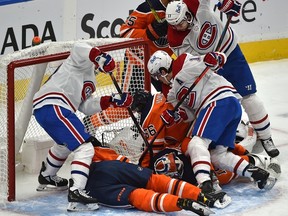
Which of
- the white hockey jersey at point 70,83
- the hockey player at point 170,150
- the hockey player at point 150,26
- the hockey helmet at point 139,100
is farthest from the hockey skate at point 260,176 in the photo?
the hockey player at point 150,26

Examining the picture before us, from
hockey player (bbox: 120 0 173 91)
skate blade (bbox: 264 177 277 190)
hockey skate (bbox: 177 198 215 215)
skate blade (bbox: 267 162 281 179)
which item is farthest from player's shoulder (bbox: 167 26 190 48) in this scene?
hockey skate (bbox: 177 198 215 215)

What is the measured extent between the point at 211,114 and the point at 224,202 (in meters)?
0.42

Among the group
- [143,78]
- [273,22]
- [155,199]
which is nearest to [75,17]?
[143,78]

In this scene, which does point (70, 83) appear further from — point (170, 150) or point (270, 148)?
point (270, 148)

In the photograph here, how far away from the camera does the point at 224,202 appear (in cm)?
458

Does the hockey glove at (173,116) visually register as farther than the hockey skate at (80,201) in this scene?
Yes

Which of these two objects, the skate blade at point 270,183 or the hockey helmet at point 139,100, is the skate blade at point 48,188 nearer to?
the hockey helmet at point 139,100

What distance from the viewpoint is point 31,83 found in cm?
499

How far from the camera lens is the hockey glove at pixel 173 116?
478 centimetres

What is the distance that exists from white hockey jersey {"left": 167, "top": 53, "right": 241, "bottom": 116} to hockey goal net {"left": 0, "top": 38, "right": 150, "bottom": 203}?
1.23 feet

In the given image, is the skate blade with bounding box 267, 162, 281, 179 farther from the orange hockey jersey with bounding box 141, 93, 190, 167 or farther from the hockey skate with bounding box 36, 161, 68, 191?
the hockey skate with bounding box 36, 161, 68, 191

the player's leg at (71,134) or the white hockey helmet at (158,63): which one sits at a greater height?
the white hockey helmet at (158,63)

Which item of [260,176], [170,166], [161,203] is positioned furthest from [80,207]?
[260,176]

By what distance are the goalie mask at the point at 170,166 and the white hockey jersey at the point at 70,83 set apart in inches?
18.1
